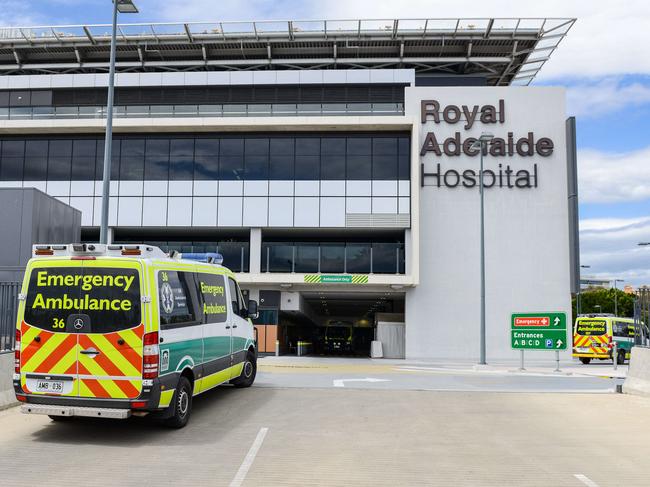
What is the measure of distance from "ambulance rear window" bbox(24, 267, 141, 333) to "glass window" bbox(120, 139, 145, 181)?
2448 cm

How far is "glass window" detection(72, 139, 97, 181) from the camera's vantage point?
32.1 m

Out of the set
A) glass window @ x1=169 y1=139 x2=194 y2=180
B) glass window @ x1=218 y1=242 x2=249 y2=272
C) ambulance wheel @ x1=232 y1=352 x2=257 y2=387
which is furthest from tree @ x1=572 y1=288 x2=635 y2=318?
ambulance wheel @ x1=232 y1=352 x2=257 y2=387

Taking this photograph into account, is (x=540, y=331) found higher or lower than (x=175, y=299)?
lower

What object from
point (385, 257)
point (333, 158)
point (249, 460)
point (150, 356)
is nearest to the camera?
point (249, 460)

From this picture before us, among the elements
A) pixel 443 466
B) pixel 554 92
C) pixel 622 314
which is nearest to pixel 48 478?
pixel 443 466

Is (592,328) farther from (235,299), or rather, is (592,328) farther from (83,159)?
(83,159)

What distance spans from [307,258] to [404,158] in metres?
7.22

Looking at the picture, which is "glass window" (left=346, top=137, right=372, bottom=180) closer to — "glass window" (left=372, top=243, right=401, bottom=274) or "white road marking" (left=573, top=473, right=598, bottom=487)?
"glass window" (left=372, top=243, right=401, bottom=274)

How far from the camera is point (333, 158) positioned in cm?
3161

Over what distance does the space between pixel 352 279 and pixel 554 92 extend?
1487 centimetres

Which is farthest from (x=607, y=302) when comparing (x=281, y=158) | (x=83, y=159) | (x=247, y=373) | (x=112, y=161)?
(x=247, y=373)

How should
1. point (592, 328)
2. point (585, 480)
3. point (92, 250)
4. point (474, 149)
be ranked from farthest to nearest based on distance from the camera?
point (474, 149) → point (592, 328) → point (92, 250) → point (585, 480)

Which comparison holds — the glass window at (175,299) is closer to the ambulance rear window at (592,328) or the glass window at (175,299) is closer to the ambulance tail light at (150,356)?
the ambulance tail light at (150,356)

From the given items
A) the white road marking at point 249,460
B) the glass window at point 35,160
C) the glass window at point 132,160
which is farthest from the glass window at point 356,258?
the white road marking at point 249,460
